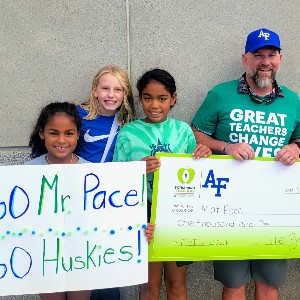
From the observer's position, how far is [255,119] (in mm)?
2584

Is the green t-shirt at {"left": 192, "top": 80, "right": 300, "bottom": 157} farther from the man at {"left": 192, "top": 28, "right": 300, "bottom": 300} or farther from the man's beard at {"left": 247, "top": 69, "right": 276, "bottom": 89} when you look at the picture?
the man's beard at {"left": 247, "top": 69, "right": 276, "bottom": 89}

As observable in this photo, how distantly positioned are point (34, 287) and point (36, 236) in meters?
0.29

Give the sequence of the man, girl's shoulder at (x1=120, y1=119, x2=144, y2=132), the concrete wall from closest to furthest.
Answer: girl's shoulder at (x1=120, y1=119, x2=144, y2=132) → the man → the concrete wall

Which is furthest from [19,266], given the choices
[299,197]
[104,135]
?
[299,197]

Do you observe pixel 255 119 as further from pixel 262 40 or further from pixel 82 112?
pixel 82 112

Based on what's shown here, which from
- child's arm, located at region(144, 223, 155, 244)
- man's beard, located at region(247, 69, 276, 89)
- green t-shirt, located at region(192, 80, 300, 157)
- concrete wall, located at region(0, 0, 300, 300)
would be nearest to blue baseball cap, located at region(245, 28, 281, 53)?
man's beard, located at region(247, 69, 276, 89)

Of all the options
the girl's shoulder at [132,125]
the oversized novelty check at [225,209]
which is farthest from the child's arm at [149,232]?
the girl's shoulder at [132,125]

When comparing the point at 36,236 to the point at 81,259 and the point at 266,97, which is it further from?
the point at 266,97

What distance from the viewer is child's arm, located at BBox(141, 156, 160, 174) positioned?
2.27 metres

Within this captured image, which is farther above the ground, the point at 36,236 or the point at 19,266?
the point at 36,236

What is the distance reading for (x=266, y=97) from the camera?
2.62 meters

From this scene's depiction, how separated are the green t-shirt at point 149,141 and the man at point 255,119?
10.5 inches

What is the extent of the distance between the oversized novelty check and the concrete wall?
0.87m

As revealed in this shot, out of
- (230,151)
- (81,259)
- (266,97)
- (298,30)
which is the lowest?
(81,259)
